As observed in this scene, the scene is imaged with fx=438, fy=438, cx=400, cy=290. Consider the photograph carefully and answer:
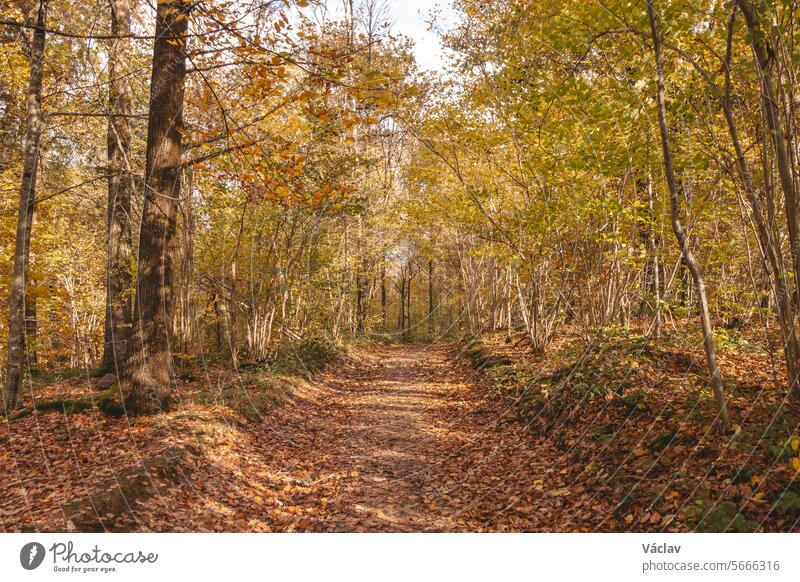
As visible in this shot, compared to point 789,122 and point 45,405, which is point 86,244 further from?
point 789,122

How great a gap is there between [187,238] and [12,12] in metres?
4.57

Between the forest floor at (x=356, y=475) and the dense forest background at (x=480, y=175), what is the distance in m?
0.39

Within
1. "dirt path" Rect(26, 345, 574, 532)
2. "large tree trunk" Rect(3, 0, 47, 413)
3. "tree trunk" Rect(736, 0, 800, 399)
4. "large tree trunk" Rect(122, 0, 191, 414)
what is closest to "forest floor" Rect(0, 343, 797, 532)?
"dirt path" Rect(26, 345, 574, 532)

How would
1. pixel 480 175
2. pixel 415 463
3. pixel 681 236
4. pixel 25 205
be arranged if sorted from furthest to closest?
pixel 480 175, pixel 25 205, pixel 415 463, pixel 681 236

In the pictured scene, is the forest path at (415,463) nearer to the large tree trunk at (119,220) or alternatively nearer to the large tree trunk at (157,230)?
the large tree trunk at (157,230)

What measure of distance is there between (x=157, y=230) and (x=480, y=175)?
22.8ft

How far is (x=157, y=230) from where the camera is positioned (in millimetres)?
6184

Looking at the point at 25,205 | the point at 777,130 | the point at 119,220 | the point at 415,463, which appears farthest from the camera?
the point at 119,220

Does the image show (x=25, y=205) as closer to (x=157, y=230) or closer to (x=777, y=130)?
(x=157, y=230)

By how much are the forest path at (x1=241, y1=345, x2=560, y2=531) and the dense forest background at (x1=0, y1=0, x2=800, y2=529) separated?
1.00 m

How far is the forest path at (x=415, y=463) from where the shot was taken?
410 cm

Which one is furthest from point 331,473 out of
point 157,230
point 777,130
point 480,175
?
point 480,175

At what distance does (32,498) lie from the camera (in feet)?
12.8
